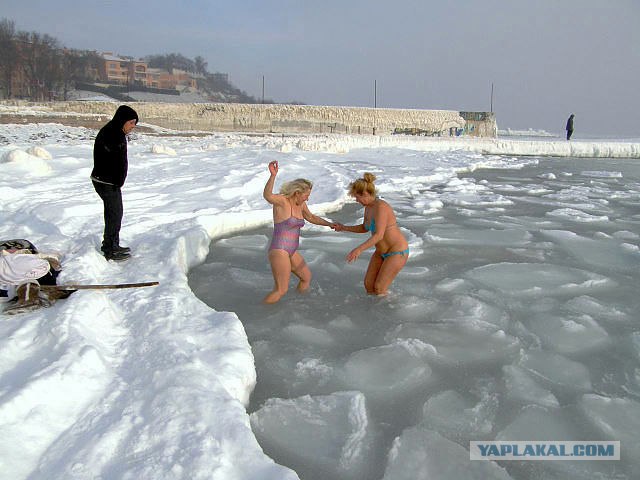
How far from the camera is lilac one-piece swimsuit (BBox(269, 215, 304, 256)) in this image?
3188 millimetres

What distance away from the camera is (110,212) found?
353 centimetres

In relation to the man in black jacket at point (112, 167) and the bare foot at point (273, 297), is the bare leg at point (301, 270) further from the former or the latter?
the man in black jacket at point (112, 167)

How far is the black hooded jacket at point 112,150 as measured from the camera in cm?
341

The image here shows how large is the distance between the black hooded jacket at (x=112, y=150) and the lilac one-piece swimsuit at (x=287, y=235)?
4.03 feet

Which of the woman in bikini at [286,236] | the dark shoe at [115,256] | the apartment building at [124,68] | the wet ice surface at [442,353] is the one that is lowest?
the wet ice surface at [442,353]

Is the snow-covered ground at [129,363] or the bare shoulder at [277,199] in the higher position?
the bare shoulder at [277,199]

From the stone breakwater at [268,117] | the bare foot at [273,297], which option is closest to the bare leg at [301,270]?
the bare foot at [273,297]

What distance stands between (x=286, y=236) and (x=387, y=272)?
69 centimetres

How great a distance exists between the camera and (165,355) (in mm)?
2246

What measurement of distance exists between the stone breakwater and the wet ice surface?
17.6 metres

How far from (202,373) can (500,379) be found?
1347 mm

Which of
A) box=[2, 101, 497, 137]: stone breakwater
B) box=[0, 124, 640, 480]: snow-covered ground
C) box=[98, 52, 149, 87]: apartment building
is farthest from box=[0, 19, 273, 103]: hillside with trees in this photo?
box=[0, 124, 640, 480]: snow-covered ground

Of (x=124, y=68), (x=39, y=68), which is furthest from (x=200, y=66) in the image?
(x=39, y=68)

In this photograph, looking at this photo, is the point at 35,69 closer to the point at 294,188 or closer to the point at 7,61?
the point at 7,61
